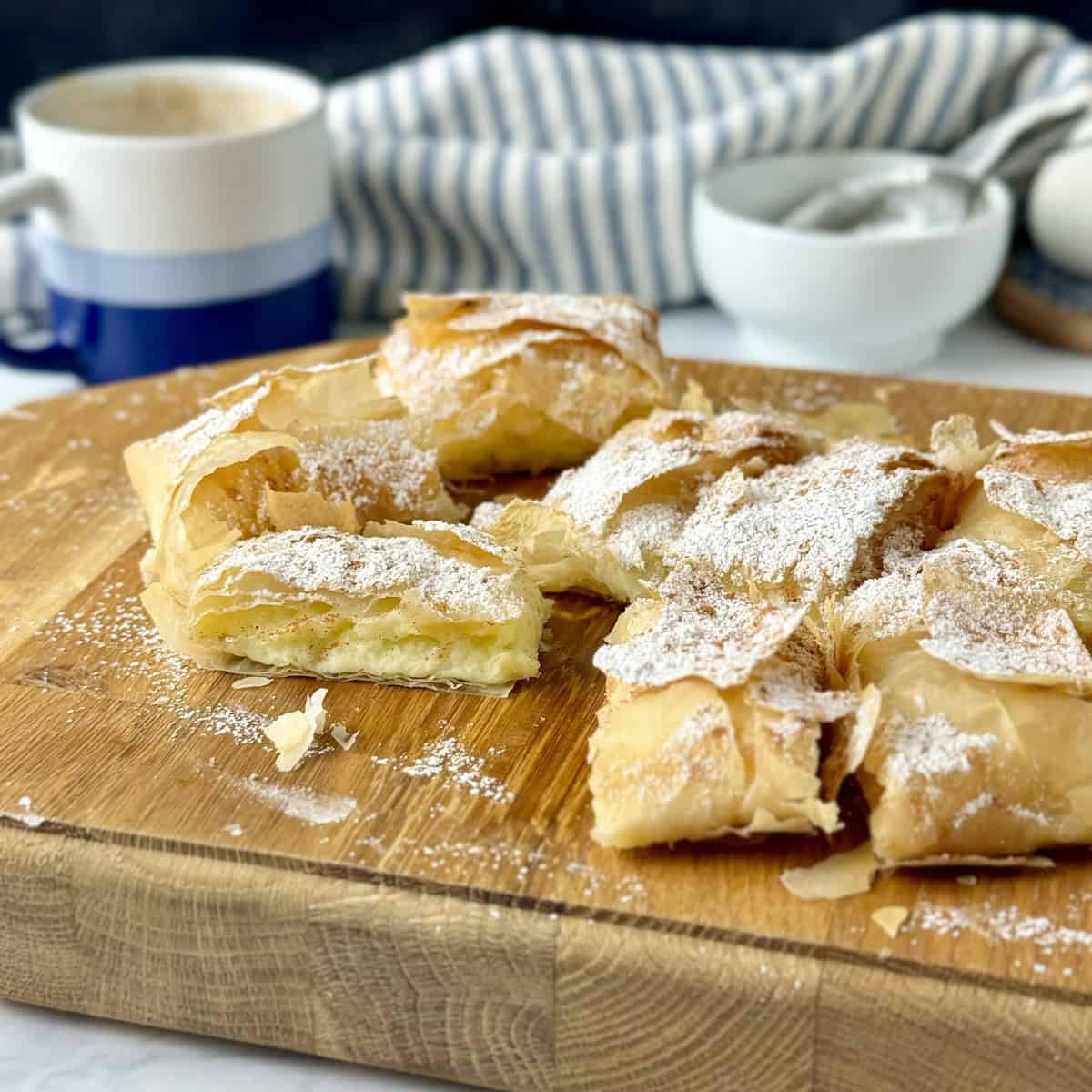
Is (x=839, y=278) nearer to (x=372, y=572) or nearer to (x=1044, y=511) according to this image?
(x=1044, y=511)

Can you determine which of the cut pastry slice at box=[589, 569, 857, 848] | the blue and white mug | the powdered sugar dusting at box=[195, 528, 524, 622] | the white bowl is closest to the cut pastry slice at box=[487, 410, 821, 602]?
Answer: the powdered sugar dusting at box=[195, 528, 524, 622]

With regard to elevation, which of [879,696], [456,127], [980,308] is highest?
[879,696]

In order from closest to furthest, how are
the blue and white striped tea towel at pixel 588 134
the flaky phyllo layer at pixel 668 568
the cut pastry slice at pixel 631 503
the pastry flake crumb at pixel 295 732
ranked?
the flaky phyllo layer at pixel 668 568
the pastry flake crumb at pixel 295 732
the cut pastry slice at pixel 631 503
the blue and white striped tea towel at pixel 588 134

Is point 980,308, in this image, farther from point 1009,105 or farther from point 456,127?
point 456,127

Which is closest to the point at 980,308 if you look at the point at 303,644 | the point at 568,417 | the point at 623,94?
the point at 623,94

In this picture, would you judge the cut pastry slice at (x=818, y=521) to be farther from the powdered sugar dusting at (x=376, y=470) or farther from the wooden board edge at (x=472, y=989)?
the wooden board edge at (x=472, y=989)

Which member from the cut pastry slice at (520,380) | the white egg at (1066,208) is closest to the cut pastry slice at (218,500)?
the cut pastry slice at (520,380)

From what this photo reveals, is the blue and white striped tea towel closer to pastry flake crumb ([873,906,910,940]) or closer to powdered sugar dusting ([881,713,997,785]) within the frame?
powdered sugar dusting ([881,713,997,785])
